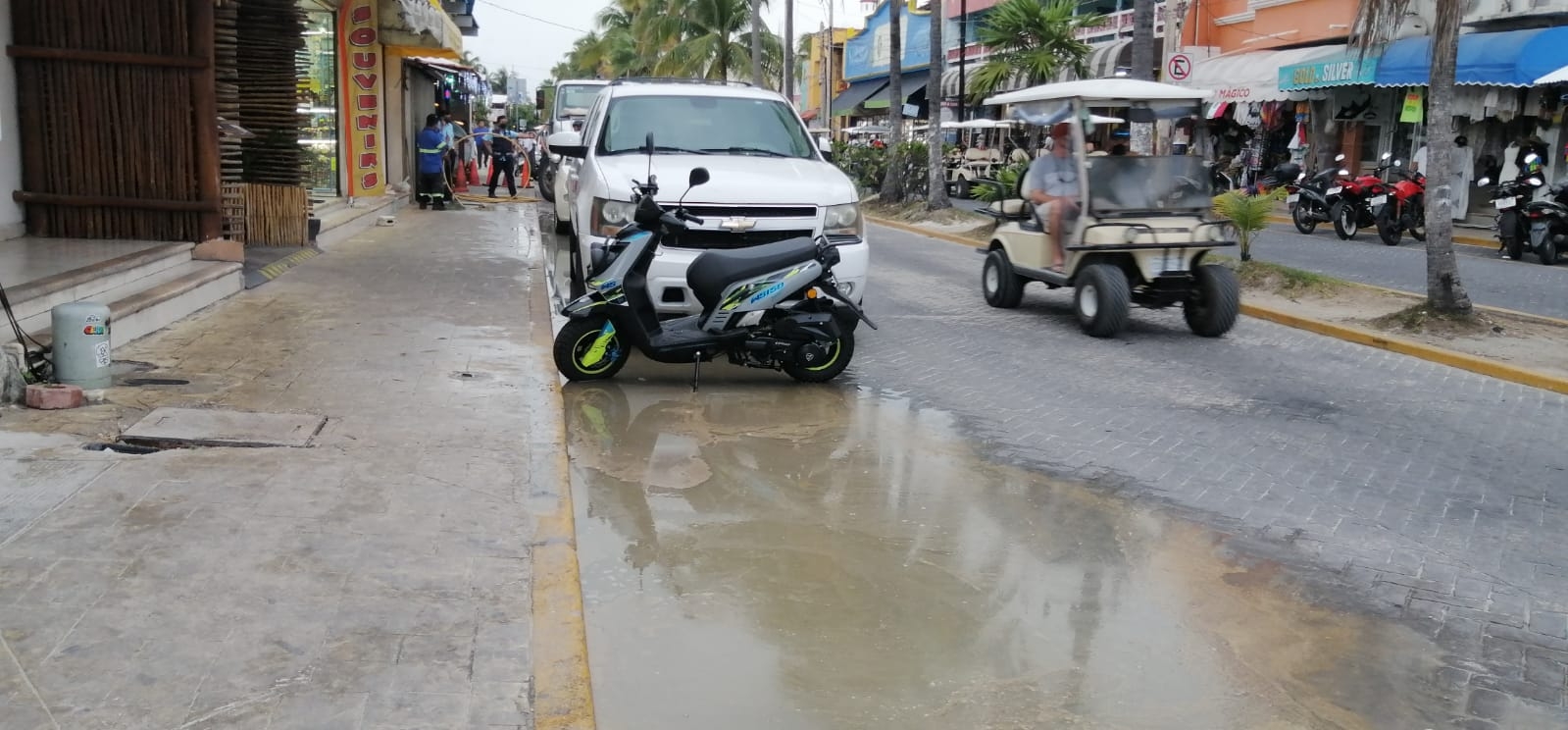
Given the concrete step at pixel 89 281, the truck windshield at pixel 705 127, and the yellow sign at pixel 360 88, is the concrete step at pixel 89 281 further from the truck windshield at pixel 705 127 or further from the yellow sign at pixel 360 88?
the yellow sign at pixel 360 88

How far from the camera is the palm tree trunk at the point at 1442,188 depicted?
35.5ft

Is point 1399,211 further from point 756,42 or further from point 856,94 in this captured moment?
point 856,94

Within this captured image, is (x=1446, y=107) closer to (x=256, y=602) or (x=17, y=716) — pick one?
(x=256, y=602)

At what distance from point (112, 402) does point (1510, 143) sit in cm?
2284

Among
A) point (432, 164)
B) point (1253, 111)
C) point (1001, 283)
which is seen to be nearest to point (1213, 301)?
point (1001, 283)

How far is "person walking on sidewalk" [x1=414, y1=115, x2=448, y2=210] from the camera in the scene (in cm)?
2119

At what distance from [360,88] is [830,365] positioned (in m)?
13.4

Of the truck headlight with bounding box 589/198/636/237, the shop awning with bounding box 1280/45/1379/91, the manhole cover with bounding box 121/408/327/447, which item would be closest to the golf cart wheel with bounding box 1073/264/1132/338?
the truck headlight with bounding box 589/198/636/237

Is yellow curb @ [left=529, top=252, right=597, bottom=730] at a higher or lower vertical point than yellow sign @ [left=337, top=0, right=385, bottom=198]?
lower

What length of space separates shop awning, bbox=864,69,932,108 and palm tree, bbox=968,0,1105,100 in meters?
11.3

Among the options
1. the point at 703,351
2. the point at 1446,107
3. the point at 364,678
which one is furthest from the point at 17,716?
the point at 1446,107

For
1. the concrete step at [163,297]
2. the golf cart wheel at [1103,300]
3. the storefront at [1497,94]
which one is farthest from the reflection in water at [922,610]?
the storefront at [1497,94]

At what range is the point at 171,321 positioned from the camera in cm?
913

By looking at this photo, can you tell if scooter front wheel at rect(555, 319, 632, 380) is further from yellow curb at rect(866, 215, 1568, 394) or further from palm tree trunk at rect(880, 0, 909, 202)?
palm tree trunk at rect(880, 0, 909, 202)
